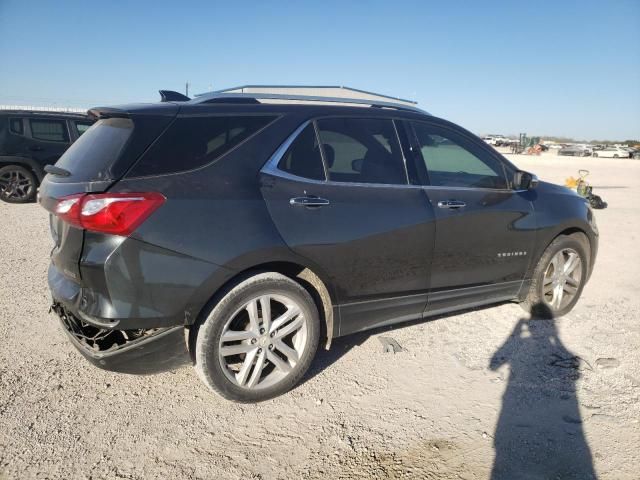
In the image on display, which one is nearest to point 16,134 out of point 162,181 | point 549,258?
point 162,181

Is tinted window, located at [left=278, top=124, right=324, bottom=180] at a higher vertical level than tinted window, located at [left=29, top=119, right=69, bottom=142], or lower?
lower

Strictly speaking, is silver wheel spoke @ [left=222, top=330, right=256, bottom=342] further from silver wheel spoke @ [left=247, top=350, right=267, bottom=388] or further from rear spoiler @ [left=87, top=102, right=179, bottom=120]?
rear spoiler @ [left=87, top=102, right=179, bottom=120]

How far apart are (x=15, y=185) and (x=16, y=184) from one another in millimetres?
27

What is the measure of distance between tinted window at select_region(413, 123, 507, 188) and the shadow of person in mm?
1324

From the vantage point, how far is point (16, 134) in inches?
372

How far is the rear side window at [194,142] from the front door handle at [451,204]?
140cm

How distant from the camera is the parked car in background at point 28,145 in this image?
941 cm

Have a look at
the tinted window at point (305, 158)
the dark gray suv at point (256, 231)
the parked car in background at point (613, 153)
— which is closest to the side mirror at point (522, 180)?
→ the dark gray suv at point (256, 231)

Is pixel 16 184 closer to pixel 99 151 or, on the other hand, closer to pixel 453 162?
pixel 99 151

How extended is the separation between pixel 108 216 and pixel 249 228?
0.72 m

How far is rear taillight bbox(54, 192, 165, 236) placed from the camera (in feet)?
7.75

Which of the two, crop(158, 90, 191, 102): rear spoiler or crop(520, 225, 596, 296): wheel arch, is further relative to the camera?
crop(520, 225, 596, 296): wheel arch

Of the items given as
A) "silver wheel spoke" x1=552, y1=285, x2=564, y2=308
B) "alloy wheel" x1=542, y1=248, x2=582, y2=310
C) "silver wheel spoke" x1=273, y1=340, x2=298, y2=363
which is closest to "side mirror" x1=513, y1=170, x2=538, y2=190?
"alloy wheel" x1=542, y1=248, x2=582, y2=310

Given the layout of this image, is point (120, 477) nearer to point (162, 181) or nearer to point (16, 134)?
point (162, 181)
